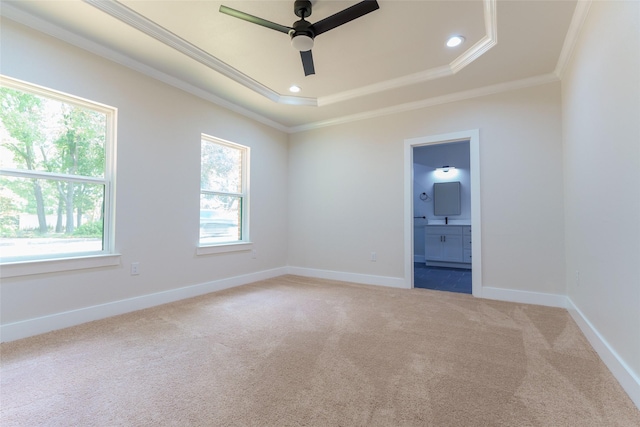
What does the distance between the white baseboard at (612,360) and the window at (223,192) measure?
384cm

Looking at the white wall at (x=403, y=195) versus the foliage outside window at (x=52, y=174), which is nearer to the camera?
the foliage outside window at (x=52, y=174)

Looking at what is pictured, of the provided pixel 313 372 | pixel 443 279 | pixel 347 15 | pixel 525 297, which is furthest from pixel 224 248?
pixel 525 297

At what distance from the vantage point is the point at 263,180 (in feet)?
15.1

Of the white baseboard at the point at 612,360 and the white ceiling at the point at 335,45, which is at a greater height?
the white ceiling at the point at 335,45

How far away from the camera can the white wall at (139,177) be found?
229 centimetres

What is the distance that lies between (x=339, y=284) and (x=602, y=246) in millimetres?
2905

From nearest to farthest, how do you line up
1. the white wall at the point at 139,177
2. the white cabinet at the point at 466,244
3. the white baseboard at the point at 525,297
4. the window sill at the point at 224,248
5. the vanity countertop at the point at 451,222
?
the white wall at the point at 139,177 → the white baseboard at the point at 525,297 → the window sill at the point at 224,248 → the white cabinet at the point at 466,244 → the vanity countertop at the point at 451,222

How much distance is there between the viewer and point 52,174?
2.45m

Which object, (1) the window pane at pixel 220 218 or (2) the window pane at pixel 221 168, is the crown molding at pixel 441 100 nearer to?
(2) the window pane at pixel 221 168

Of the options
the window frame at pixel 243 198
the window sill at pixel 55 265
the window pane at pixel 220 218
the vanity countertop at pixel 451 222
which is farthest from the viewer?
the vanity countertop at pixel 451 222

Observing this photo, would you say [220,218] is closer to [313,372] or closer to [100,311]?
[100,311]

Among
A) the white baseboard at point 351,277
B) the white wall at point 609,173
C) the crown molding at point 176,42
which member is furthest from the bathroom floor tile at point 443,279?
the crown molding at point 176,42

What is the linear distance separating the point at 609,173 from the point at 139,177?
3912 mm

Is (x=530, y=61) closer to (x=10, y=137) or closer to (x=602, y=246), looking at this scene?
(x=602, y=246)
